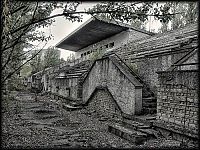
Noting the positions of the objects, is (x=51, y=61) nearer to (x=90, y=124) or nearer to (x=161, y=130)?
(x=90, y=124)

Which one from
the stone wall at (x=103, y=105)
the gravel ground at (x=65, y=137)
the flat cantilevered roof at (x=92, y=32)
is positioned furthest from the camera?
the flat cantilevered roof at (x=92, y=32)

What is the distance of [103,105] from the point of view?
10.3m

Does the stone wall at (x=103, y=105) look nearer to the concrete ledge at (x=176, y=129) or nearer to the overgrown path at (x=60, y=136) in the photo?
the overgrown path at (x=60, y=136)

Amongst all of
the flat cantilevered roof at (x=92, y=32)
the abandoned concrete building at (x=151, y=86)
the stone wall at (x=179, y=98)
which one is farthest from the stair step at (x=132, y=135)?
the flat cantilevered roof at (x=92, y=32)

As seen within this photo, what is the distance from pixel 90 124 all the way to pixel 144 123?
2481 millimetres

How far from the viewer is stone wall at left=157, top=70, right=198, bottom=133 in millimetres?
5395

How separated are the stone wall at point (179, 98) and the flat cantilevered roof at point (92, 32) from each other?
9.84 m

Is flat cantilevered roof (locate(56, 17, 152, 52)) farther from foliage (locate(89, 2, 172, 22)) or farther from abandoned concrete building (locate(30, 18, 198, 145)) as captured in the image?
foliage (locate(89, 2, 172, 22))

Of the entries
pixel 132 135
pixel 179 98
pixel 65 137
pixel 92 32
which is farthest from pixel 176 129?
pixel 92 32

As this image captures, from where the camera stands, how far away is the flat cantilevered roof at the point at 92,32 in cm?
1843

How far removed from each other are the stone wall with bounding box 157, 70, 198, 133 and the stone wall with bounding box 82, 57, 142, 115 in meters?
1.24

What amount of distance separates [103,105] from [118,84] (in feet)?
6.32

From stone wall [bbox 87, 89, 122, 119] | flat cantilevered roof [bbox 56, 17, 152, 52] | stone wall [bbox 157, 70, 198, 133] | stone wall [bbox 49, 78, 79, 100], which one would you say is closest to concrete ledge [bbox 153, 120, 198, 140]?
stone wall [bbox 157, 70, 198, 133]

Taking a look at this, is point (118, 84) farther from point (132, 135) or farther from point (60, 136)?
point (60, 136)
